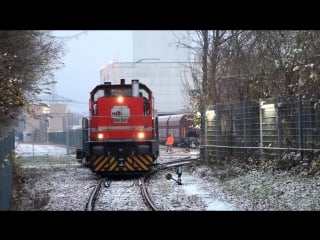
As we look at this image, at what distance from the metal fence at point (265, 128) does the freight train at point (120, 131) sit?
287 centimetres

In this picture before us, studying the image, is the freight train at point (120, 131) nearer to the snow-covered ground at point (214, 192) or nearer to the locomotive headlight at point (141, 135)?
the locomotive headlight at point (141, 135)

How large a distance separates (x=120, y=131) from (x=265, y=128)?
15.2ft

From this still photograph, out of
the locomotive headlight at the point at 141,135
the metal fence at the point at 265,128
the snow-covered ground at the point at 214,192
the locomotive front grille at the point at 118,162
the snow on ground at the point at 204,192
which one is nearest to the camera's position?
the snow-covered ground at the point at 214,192

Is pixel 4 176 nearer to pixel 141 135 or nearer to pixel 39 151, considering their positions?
pixel 141 135

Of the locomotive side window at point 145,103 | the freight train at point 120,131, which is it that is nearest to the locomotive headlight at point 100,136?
the freight train at point 120,131

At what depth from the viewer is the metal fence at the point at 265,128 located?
44.8 feet

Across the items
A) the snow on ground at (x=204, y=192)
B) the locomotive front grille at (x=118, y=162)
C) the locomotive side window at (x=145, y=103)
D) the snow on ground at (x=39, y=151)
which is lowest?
the snow on ground at (x=204, y=192)

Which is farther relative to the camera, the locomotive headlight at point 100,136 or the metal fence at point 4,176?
the locomotive headlight at point 100,136

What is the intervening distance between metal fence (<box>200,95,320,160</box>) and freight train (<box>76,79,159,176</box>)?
9.40 feet

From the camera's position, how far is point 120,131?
17219mm

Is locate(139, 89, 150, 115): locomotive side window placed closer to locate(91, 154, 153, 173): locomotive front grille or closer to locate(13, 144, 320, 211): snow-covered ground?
locate(91, 154, 153, 173): locomotive front grille

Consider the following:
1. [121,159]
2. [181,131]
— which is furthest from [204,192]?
[181,131]

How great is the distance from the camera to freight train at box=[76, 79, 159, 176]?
16.6 m
